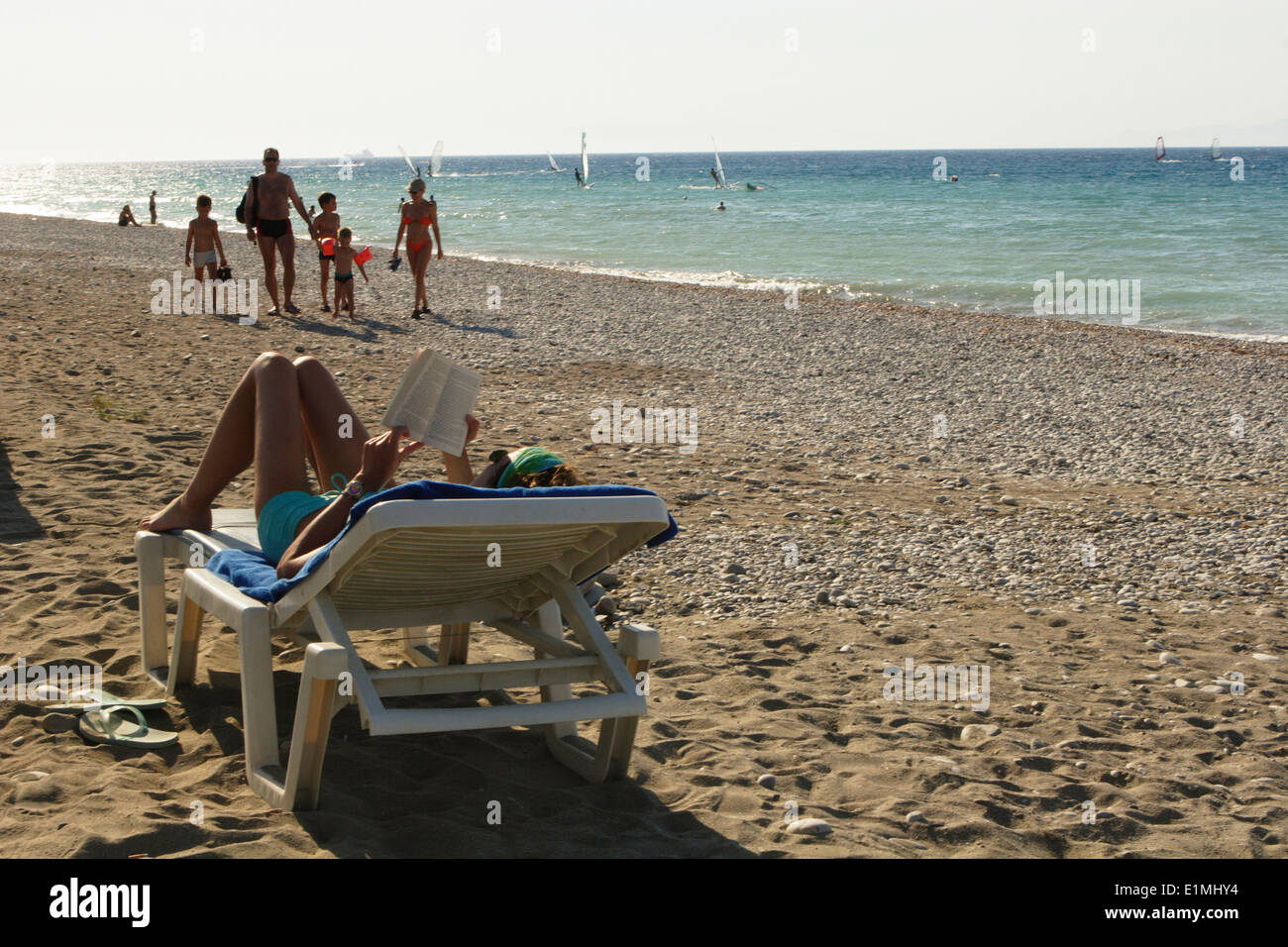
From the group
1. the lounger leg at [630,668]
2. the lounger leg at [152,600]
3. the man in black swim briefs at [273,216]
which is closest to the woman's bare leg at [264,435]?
the lounger leg at [152,600]

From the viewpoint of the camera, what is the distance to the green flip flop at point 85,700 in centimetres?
326

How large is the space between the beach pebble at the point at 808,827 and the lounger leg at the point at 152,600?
6.66 ft

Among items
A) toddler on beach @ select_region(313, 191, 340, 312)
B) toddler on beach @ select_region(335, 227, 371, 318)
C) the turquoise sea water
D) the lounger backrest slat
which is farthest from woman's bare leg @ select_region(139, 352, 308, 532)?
the turquoise sea water

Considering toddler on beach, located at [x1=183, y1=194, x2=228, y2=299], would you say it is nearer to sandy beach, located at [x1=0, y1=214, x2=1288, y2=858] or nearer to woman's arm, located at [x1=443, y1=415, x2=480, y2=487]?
sandy beach, located at [x1=0, y1=214, x2=1288, y2=858]

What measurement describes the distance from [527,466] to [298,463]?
73cm

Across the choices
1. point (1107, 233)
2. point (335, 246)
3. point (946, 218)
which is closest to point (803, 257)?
point (1107, 233)

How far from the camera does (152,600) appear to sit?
3607 millimetres

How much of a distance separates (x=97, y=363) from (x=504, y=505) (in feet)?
23.8

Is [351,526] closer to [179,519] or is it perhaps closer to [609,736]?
[609,736]

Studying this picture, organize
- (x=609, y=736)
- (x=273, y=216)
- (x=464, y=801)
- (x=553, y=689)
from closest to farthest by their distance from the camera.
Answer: (x=464, y=801)
(x=609, y=736)
(x=553, y=689)
(x=273, y=216)

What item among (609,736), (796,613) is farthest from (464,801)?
(796,613)

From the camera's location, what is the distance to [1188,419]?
30.3 feet

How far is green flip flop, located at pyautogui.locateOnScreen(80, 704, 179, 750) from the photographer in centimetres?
311

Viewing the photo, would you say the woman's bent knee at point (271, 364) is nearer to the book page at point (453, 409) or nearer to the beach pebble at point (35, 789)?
the book page at point (453, 409)
